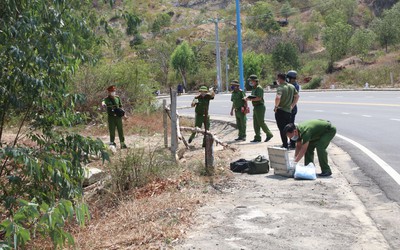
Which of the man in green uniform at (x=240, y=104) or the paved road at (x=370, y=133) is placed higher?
the man in green uniform at (x=240, y=104)

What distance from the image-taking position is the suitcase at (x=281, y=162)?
8.40 meters

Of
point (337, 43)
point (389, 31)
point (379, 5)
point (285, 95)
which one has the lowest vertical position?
point (285, 95)

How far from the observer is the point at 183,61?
66.9 meters

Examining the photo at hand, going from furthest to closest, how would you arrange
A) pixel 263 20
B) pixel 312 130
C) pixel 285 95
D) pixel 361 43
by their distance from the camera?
1. pixel 263 20
2. pixel 361 43
3. pixel 285 95
4. pixel 312 130

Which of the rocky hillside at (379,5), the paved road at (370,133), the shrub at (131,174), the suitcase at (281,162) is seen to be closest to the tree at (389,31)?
the rocky hillside at (379,5)

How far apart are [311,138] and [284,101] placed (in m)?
2.71

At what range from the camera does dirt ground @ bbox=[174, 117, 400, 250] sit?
541 centimetres

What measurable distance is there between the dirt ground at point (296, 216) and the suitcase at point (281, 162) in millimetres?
117

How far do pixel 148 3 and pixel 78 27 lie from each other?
13533 centimetres

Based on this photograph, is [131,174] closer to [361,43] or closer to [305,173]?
[305,173]

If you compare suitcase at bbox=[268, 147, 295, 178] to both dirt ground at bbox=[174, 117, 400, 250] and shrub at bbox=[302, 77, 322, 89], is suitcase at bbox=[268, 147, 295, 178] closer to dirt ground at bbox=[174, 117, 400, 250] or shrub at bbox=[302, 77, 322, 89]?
dirt ground at bbox=[174, 117, 400, 250]

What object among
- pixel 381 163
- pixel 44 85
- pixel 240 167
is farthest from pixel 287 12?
pixel 44 85

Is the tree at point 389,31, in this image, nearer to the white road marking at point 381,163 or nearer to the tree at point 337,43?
the tree at point 337,43

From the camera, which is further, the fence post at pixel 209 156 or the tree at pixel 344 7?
the tree at pixel 344 7
